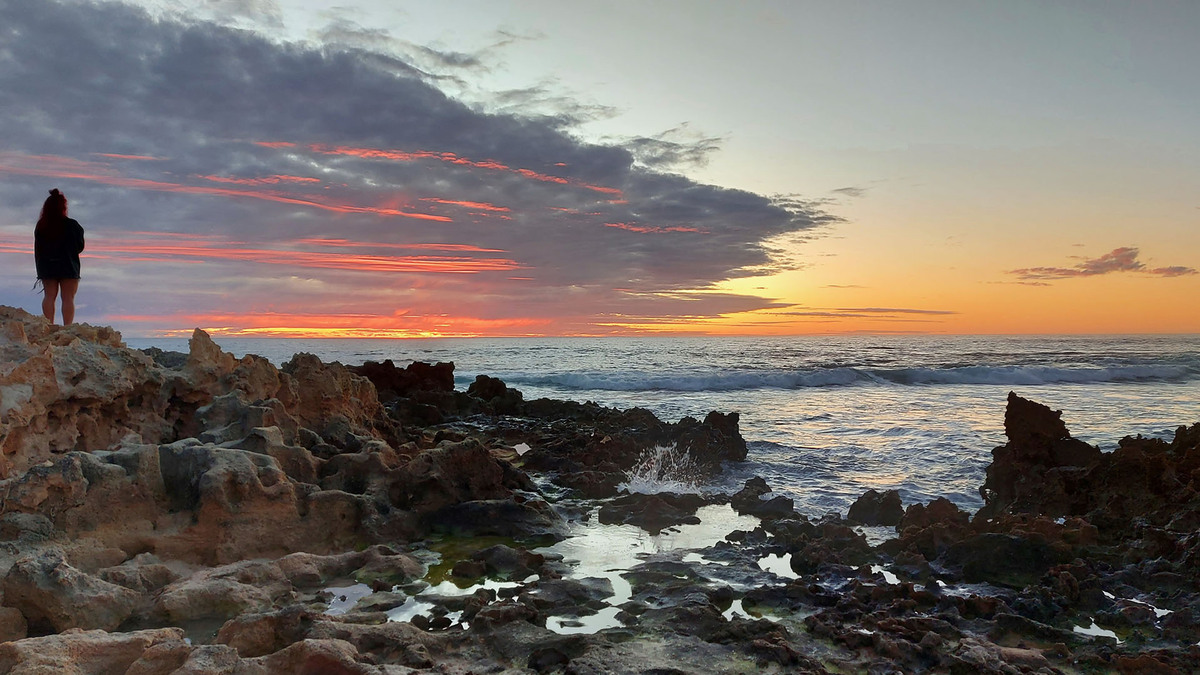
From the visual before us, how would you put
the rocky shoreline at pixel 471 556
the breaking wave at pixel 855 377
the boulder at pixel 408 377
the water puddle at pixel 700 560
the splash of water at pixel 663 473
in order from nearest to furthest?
1. the rocky shoreline at pixel 471 556
2. the water puddle at pixel 700 560
3. the splash of water at pixel 663 473
4. the boulder at pixel 408 377
5. the breaking wave at pixel 855 377

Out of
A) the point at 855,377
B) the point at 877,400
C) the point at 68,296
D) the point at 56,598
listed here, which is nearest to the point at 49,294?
the point at 68,296

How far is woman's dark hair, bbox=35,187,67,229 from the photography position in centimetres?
911

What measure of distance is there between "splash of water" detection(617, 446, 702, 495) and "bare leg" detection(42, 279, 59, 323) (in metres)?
8.42

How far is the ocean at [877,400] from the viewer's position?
11.8 meters

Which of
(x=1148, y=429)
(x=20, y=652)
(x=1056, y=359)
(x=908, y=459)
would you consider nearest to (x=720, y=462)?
(x=908, y=459)

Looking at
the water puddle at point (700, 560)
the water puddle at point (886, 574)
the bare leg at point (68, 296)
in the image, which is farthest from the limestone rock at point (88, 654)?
the bare leg at point (68, 296)

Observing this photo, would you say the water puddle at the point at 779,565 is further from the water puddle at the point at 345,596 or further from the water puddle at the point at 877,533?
→ the water puddle at the point at 345,596

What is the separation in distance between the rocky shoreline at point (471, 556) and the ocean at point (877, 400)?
7.03 ft

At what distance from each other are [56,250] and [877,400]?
77.8 feet

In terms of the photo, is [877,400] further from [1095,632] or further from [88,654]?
[88,654]

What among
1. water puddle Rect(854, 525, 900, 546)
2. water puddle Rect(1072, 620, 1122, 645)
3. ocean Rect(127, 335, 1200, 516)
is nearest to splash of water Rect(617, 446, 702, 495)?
ocean Rect(127, 335, 1200, 516)

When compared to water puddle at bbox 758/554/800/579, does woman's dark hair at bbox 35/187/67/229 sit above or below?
above

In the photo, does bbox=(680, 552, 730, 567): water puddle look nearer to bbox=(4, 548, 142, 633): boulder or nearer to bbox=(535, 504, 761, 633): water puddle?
bbox=(535, 504, 761, 633): water puddle

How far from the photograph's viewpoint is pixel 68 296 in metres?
9.52
